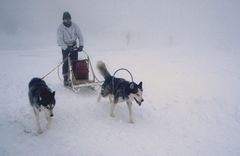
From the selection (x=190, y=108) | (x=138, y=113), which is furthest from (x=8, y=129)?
(x=190, y=108)

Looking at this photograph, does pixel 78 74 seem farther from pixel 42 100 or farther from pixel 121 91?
pixel 42 100

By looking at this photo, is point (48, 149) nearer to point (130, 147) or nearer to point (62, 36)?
point (130, 147)

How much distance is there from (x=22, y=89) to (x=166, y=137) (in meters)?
5.57

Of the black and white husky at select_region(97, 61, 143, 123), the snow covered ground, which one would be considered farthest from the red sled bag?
the black and white husky at select_region(97, 61, 143, 123)

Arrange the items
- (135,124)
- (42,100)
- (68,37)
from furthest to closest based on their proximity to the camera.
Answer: (68,37)
(135,124)
(42,100)

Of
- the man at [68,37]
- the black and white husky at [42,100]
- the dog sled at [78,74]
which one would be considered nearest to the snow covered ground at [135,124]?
the dog sled at [78,74]

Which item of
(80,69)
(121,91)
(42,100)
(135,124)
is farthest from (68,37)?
(135,124)

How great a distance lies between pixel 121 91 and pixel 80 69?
2.44 metres

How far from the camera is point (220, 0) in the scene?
402 ft

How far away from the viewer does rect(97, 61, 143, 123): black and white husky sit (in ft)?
23.9

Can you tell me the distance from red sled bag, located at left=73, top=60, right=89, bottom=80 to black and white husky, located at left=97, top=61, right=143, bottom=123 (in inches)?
36.6

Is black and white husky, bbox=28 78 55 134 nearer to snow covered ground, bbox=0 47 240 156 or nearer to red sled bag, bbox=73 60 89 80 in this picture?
snow covered ground, bbox=0 47 240 156

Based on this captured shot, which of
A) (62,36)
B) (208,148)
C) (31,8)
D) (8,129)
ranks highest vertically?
(31,8)

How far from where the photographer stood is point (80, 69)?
9.55 metres
